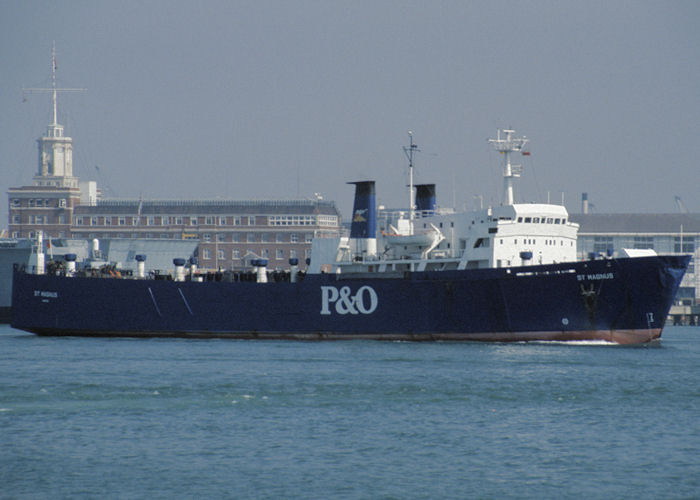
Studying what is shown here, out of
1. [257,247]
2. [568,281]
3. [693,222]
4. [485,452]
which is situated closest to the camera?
[485,452]

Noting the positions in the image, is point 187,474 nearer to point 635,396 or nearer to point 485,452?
point 485,452

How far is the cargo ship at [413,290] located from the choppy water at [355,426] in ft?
9.16

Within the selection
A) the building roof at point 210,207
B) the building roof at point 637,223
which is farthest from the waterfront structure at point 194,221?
the building roof at point 637,223

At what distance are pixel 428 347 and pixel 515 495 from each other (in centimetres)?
2497

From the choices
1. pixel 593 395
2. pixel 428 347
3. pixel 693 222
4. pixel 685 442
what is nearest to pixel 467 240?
pixel 428 347

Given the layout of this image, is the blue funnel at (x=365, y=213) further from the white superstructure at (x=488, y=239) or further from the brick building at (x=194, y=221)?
the brick building at (x=194, y=221)

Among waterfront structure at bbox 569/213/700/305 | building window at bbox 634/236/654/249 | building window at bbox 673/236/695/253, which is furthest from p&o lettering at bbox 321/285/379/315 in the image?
building window at bbox 673/236/695/253

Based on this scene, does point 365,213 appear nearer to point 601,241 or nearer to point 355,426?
point 355,426

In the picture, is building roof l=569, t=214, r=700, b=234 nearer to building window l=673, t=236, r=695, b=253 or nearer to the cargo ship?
building window l=673, t=236, r=695, b=253

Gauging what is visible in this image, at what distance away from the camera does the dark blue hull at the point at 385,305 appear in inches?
1692

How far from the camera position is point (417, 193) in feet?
181

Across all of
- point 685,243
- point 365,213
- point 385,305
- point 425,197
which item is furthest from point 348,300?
point 685,243

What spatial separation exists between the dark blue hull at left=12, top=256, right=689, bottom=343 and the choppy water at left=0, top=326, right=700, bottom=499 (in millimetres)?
2402

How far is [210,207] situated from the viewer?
141m
